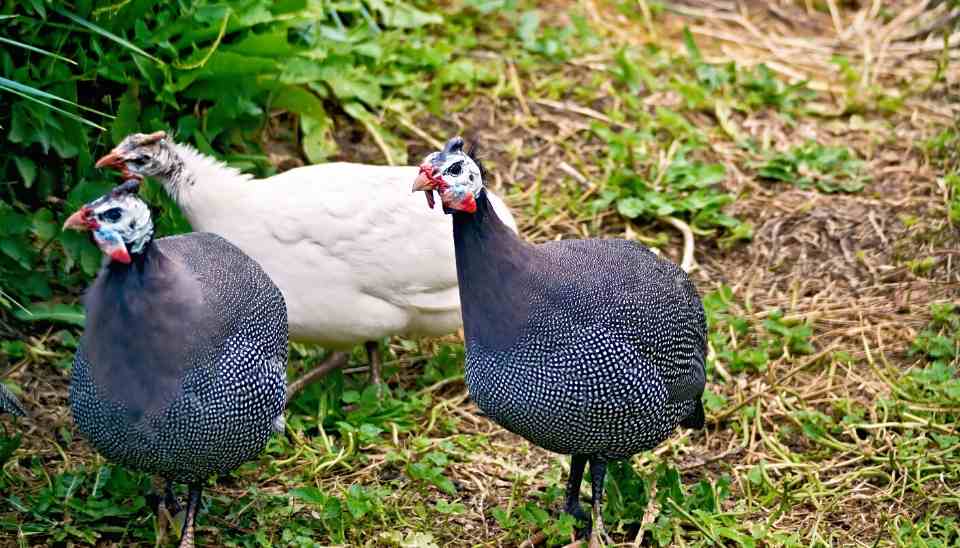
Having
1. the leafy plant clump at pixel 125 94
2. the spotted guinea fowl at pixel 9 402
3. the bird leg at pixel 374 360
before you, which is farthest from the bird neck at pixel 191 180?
the spotted guinea fowl at pixel 9 402

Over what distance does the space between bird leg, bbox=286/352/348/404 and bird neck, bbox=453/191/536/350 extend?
130 centimetres

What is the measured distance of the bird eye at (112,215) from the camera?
318cm

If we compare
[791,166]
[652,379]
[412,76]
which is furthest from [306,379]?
[791,166]

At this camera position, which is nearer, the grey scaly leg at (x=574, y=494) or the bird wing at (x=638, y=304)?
the bird wing at (x=638, y=304)

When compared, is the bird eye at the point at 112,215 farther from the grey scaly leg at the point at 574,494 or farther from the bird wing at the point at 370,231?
the grey scaly leg at the point at 574,494

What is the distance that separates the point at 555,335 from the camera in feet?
11.3

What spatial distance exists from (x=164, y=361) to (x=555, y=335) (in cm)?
104

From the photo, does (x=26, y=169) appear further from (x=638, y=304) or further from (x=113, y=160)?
(x=638, y=304)

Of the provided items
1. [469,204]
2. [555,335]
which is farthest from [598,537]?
[469,204]

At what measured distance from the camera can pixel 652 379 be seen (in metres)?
3.54

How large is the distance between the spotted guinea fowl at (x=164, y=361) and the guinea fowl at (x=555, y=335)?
0.64 metres

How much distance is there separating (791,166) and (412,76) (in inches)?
70.8

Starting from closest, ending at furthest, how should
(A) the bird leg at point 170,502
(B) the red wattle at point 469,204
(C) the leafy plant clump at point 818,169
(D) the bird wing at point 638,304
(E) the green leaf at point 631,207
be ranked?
(B) the red wattle at point 469,204
(D) the bird wing at point 638,304
(A) the bird leg at point 170,502
(E) the green leaf at point 631,207
(C) the leafy plant clump at point 818,169

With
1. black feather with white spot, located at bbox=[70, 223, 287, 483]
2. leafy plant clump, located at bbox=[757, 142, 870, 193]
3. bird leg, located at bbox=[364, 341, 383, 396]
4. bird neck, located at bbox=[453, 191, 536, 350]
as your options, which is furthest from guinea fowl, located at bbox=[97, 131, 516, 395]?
leafy plant clump, located at bbox=[757, 142, 870, 193]
